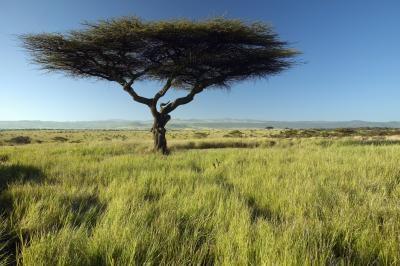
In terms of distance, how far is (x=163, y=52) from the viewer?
712 inches

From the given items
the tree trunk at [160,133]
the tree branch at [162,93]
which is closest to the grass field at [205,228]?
the tree trunk at [160,133]

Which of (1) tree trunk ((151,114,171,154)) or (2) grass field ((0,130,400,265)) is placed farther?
(1) tree trunk ((151,114,171,154))

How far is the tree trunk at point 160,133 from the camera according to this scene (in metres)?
17.7

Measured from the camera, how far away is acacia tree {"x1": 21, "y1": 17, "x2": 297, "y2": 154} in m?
16.2

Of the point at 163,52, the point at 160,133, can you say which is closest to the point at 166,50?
the point at 163,52

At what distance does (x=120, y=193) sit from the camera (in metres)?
5.41

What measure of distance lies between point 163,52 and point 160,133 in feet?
14.5

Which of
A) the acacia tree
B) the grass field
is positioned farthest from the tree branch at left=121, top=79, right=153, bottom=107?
the grass field

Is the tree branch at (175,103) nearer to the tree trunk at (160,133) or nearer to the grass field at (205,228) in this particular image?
the tree trunk at (160,133)

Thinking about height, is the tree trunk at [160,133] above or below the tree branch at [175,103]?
below

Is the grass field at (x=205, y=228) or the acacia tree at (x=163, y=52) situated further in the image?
the acacia tree at (x=163, y=52)

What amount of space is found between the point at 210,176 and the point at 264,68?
13.4 m

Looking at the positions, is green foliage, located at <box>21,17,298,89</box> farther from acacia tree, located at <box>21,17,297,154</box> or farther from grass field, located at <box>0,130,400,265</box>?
grass field, located at <box>0,130,400,265</box>

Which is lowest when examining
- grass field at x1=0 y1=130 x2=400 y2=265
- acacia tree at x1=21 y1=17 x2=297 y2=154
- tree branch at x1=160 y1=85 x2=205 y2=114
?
grass field at x1=0 y1=130 x2=400 y2=265
